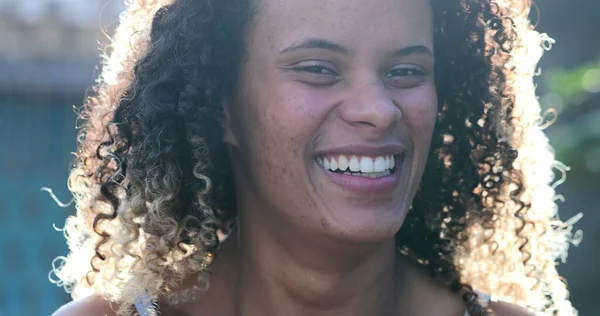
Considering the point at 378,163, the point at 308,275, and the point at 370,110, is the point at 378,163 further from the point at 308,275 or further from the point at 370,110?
the point at 308,275

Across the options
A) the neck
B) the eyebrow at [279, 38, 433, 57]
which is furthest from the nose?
the neck

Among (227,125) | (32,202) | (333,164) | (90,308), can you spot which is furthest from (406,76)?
(32,202)

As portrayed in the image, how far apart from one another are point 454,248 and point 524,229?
0.24m

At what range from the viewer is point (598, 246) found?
620cm

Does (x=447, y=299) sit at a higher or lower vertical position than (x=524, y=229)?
lower

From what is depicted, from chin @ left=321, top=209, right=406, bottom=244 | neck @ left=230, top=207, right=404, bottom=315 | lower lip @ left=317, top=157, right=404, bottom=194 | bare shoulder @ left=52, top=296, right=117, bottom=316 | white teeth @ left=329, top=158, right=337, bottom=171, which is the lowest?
bare shoulder @ left=52, top=296, right=117, bottom=316

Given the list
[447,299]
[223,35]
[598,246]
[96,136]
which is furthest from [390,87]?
[598,246]

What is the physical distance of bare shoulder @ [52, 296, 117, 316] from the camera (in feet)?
10.1

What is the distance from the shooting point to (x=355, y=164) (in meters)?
2.76

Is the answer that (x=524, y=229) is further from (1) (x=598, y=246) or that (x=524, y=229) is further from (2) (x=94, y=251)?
(1) (x=598, y=246)

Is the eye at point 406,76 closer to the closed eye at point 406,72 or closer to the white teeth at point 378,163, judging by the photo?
the closed eye at point 406,72

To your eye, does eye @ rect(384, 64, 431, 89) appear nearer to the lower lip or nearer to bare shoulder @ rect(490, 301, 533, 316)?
the lower lip

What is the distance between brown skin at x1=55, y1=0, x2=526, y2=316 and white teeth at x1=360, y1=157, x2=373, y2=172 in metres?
0.06

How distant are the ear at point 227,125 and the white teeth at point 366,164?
414mm
